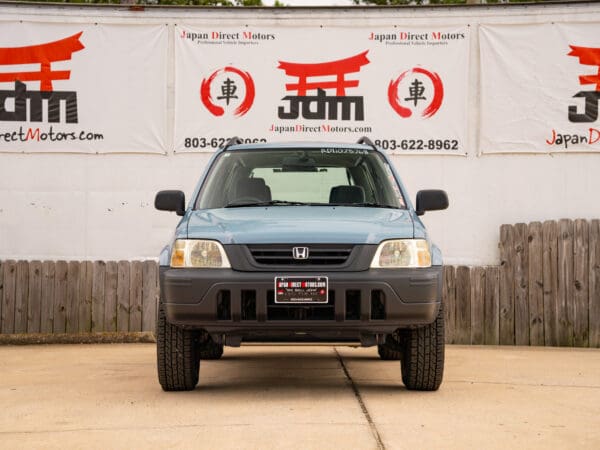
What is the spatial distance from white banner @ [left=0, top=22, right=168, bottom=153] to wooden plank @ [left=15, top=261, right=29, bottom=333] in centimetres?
150

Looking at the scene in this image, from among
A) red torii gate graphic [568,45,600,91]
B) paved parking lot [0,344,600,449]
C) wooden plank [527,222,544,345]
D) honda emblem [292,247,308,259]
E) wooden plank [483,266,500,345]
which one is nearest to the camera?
paved parking lot [0,344,600,449]

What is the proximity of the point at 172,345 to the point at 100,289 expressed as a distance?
19.0ft

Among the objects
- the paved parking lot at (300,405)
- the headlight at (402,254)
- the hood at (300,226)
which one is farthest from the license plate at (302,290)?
the paved parking lot at (300,405)

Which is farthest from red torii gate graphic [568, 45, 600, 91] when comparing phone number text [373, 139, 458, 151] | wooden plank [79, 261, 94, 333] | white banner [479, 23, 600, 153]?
wooden plank [79, 261, 94, 333]

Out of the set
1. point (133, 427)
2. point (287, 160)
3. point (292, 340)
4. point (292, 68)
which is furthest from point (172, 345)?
point (292, 68)

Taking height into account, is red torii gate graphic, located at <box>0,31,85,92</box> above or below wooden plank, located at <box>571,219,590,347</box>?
above

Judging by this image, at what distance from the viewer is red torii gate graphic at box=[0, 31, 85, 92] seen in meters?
14.0

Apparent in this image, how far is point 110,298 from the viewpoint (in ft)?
44.3

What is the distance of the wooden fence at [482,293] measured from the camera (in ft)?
43.0

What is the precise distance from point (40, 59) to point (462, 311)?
6.04 m

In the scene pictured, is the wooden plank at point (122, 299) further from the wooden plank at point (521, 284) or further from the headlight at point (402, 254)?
→ the headlight at point (402, 254)

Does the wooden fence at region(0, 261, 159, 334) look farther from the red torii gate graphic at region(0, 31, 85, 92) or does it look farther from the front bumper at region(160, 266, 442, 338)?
the front bumper at region(160, 266, 442, 338)

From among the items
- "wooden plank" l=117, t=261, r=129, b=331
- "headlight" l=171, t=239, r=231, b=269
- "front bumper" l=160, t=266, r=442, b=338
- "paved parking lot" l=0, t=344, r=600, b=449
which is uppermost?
"headlight" l=171, t=239, r=231, b=269

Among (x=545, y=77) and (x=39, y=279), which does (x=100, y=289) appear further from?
(x=545, y=77)
